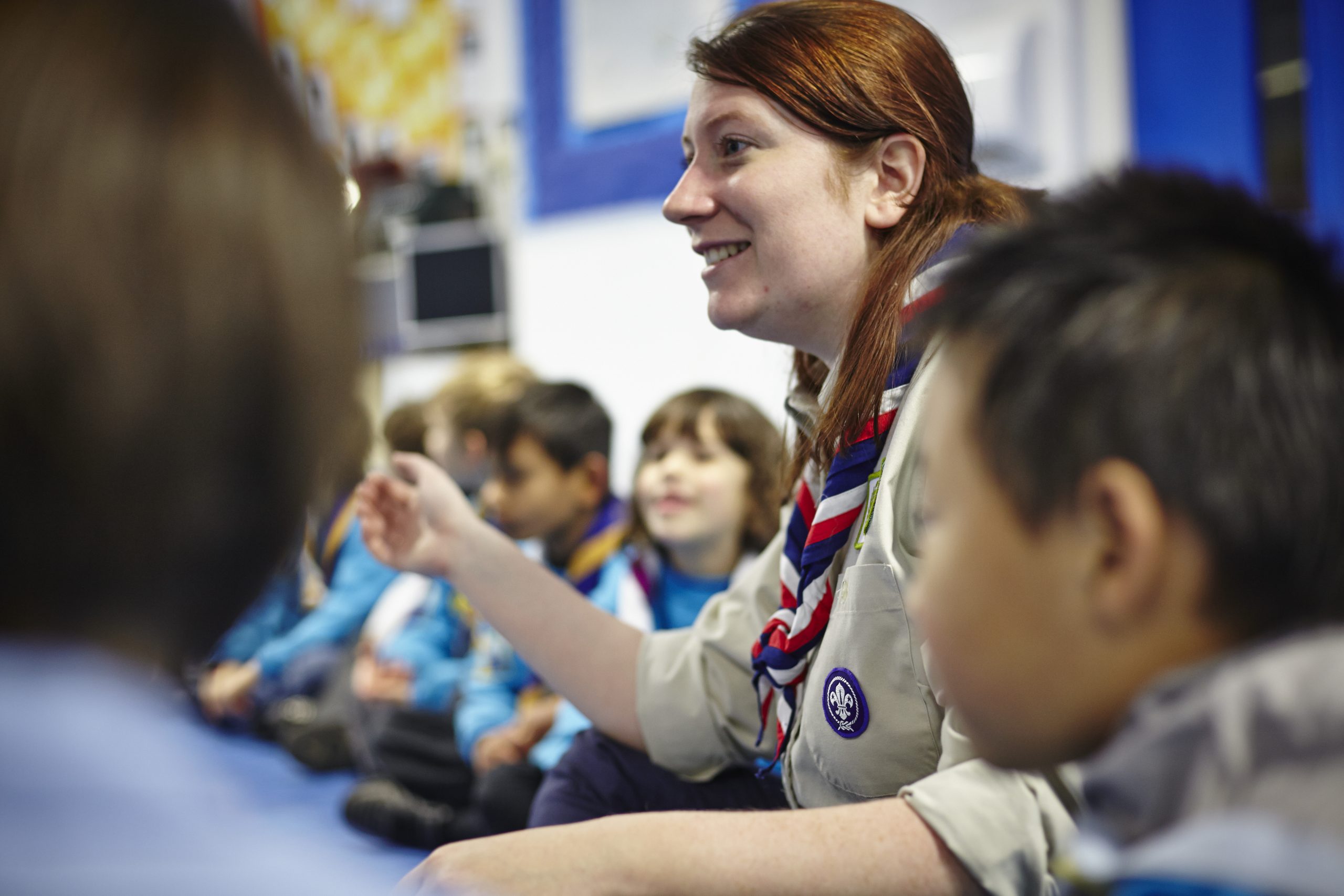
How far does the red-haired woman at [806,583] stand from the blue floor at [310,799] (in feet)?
2.78

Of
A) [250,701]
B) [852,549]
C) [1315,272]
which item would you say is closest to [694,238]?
[852,549]

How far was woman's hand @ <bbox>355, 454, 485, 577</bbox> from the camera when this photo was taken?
1.23m

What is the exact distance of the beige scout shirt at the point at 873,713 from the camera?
788 millimetres

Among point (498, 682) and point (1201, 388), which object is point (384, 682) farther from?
point (1201, 388)

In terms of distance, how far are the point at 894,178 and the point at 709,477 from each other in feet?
3.90

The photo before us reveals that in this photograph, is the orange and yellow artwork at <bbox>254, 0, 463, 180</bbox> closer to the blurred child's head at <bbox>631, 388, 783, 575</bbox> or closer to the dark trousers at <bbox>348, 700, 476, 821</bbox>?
the blurred child's head at <bbox>631, 388, 783, 575</bbox>

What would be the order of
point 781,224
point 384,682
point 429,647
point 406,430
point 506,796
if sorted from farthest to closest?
point 406,430, point 429,647, point 384,682, point 506,796, point 781,224

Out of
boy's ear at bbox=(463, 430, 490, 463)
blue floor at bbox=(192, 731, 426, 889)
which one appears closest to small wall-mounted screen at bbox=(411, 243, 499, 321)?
boy's ear at bbox=(463, 430, 490, 463)

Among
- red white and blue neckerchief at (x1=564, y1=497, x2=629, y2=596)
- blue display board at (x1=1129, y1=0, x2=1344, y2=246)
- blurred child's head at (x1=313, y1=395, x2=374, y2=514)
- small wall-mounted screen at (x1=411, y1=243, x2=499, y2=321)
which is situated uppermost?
blue display board at (x1=1129, y1=0, x2=1344, y2=246)

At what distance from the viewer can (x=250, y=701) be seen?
3.19 m

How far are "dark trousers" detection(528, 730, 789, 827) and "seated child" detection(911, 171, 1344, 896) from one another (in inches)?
26.3

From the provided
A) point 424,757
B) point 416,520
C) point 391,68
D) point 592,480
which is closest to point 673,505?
point 592,480

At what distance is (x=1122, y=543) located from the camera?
50 cm

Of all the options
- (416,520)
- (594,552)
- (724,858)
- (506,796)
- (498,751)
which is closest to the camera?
(724,858)
